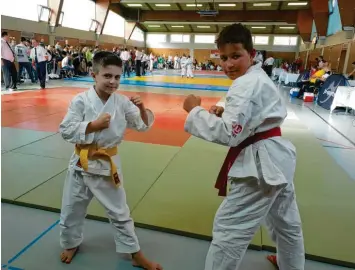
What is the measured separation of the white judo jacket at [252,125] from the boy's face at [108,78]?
638 millimetres

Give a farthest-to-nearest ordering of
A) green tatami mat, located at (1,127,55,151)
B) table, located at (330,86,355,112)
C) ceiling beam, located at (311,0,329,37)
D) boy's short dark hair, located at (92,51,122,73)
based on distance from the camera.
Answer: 1. ceiling beam, located at (311,0,329,37)
2. table, located at (330,86,355,112)
3. green tatami mat, located at (1,127,55,151)
4. boy's short dark hair, located at (92,51,122,73)

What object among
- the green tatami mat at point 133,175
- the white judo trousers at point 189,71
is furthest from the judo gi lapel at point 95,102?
the white judo trousers at point 189,71

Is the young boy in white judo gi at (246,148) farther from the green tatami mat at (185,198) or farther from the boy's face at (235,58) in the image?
the green tatami mat at (185,198)

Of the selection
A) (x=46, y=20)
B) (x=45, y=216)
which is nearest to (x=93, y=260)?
(x=45, y=216)

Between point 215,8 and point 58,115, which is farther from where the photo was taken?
point 215,8

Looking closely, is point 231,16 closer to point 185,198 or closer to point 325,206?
point 325,206

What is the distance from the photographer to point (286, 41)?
2911 centimetres

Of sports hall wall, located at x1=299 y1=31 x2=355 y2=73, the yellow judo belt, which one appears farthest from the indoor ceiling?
the yellow judo belt

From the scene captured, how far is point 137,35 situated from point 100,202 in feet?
98.6

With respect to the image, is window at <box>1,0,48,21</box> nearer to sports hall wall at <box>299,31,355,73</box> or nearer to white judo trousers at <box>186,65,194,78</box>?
white judo trousers at <box>186,65,194,78</box>

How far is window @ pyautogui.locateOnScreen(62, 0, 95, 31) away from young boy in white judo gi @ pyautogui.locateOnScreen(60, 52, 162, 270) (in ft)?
60.9

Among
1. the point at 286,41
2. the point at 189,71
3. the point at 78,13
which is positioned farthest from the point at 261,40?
the point at 78,13

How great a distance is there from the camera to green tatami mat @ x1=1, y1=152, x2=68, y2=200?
273 centimetres

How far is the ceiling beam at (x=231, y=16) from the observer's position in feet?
76.3
